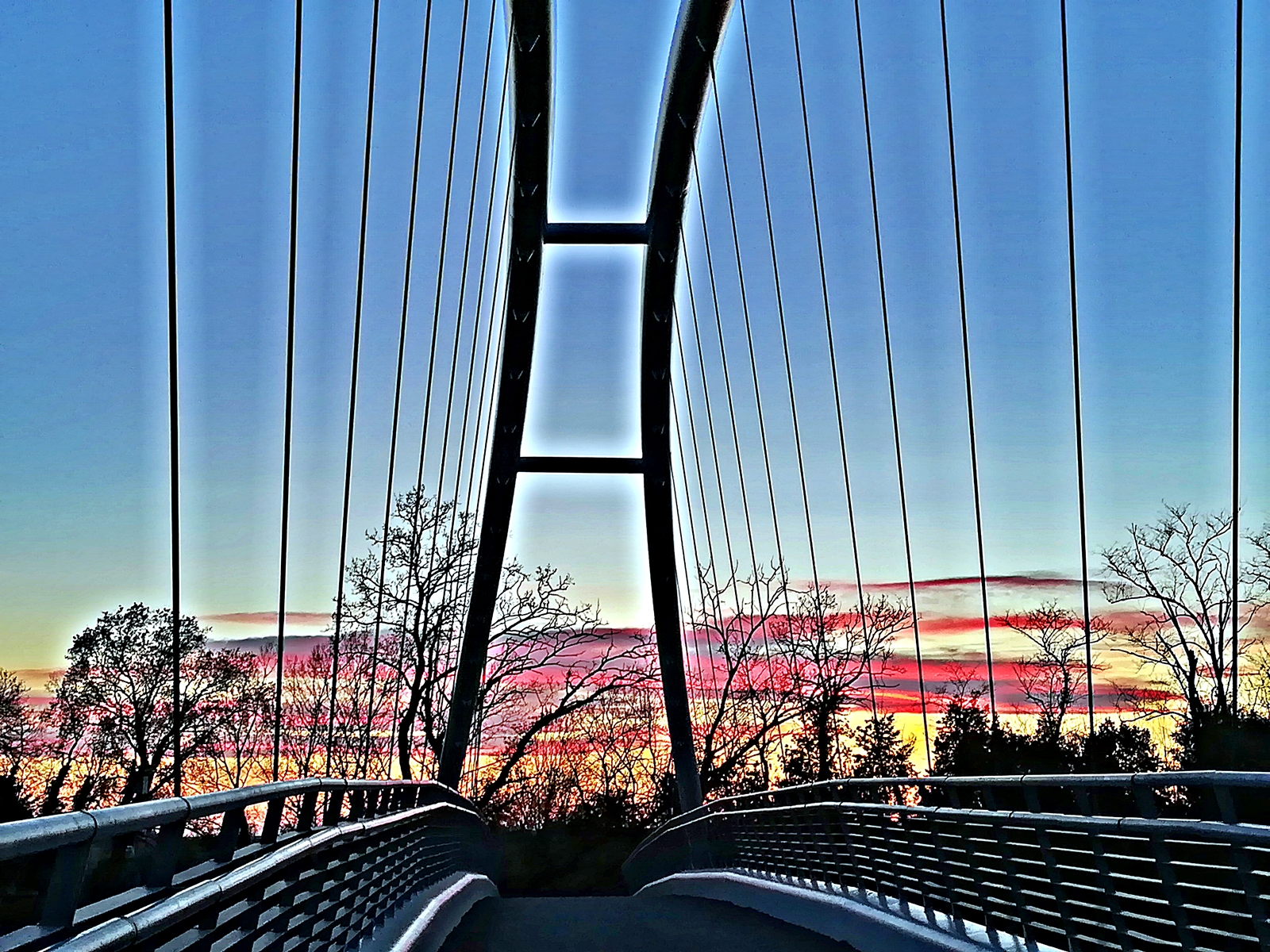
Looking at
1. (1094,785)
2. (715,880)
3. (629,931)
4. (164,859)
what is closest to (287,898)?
(164,859)

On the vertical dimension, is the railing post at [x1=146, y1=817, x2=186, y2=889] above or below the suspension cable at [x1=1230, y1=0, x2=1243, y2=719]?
below

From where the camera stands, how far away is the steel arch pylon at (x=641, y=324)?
14398mm

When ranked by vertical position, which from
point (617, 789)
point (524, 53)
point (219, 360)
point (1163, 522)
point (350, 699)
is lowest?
point (617, 789)

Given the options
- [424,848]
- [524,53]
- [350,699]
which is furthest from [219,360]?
[350,699]

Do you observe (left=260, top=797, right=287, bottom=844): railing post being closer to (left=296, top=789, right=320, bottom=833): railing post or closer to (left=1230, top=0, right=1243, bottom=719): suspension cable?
(left=296, top=789, right=320, bottom=833): railing post

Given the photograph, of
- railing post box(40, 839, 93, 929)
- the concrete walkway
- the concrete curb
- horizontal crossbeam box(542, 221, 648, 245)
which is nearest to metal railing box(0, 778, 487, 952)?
railing post box(40, 839, 93, 929)

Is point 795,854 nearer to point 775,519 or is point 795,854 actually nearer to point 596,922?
point 596,922

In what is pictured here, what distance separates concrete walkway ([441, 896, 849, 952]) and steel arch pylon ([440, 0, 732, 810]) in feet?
26.0

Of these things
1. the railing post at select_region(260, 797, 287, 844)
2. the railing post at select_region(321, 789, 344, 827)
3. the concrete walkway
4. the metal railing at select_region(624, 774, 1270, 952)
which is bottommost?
the concrete walkway

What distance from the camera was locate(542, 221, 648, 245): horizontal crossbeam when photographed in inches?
722

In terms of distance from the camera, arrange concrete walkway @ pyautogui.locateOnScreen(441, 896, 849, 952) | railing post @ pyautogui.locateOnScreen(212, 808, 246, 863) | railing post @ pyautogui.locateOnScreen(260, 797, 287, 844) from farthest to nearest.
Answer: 1. concrete walkway @ pyautogui.locateOnScreen(441, 896, 849, 952)
2. railing post @ pyautogui.locateOnScreen(260, 797, 287, 844)
3. railing post @ pyautogui.locateOnScreen(212, 808, 246, 863)

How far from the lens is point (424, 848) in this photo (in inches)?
411

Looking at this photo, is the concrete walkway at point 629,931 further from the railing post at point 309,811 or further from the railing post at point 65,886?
the railing post at point 65,886

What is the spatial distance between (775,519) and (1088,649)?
1720cm
